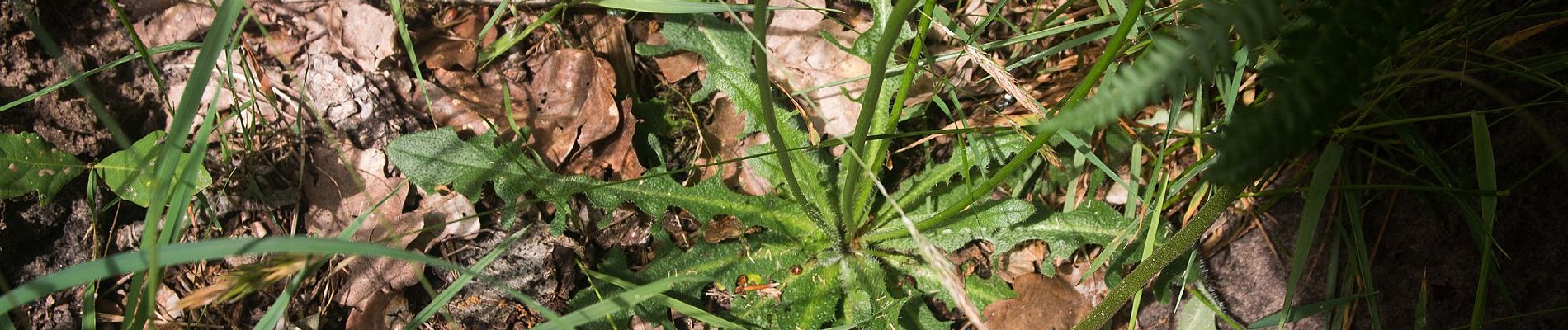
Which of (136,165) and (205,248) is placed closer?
(205,248)

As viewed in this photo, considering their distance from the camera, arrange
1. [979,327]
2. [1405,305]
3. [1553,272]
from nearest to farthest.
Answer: [979,327] < [1553,272] < [1405,305]

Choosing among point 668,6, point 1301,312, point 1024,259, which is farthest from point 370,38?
point 1301,312

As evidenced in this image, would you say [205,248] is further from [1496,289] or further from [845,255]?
[1496,289]

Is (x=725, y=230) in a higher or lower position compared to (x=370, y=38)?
lower

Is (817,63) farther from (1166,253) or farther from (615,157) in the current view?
(1166,253)

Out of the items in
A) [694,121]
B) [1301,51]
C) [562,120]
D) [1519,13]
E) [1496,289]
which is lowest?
[1496,289]

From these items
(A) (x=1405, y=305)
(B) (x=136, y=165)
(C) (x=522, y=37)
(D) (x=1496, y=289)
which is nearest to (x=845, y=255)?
(C) (x=522, y=37)
